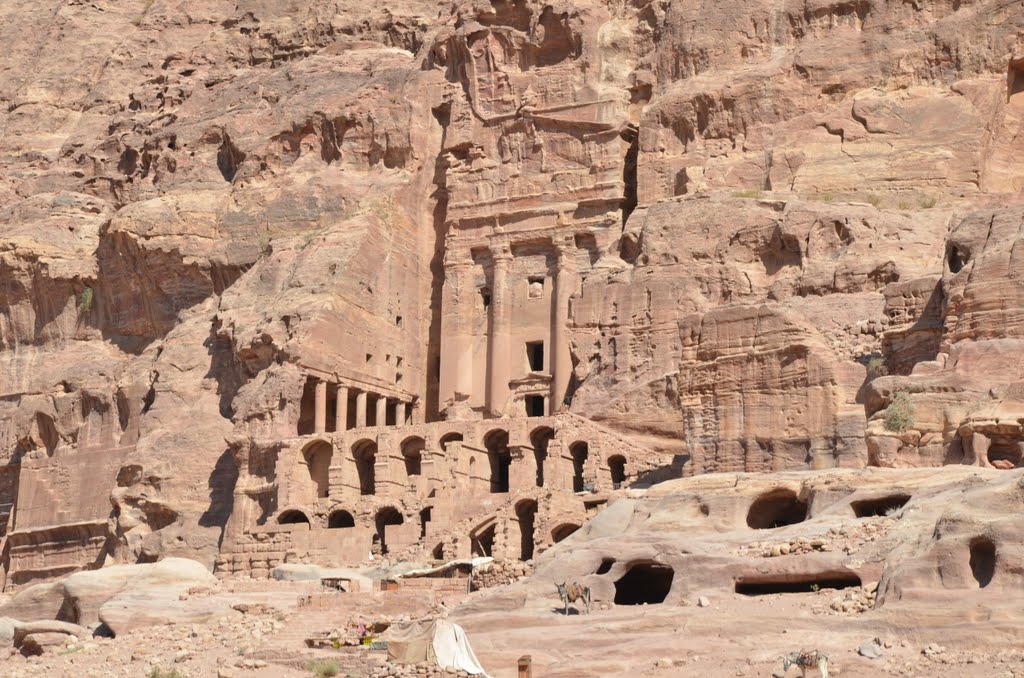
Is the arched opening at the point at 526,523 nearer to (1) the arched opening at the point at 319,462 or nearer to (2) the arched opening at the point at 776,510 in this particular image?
(1) the arched opening at the point at 319,462

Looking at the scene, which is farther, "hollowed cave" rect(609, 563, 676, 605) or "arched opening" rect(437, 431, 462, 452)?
"arched opening" rect(437, 431, 462, 452)

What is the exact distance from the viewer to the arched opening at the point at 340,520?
212ft

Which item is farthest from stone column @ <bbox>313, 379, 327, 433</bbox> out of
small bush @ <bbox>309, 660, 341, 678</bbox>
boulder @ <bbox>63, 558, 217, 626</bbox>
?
small bush @ <bbox>309, 660, 341, 678</bbox>

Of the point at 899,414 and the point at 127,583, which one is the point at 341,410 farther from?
the point at 899,414

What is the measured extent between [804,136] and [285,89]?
75.8 ft

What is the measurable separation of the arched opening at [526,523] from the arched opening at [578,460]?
3.15 m

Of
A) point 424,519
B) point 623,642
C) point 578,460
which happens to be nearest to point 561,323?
point 578,460

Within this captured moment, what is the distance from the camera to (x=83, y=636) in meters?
48.5

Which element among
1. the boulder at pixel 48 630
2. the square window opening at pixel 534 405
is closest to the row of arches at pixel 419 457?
the square window opening at pixel 534 405

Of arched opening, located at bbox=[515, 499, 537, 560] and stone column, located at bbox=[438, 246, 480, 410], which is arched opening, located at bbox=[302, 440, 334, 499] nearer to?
stone column, located at bbox=[438, 246, 480, 410]

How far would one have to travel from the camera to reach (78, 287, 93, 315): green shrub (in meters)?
81.4

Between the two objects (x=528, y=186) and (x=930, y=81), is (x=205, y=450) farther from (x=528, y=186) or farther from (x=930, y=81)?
(x=930, y=81)

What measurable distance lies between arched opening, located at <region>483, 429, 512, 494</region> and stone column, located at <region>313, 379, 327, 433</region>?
626 centimetres

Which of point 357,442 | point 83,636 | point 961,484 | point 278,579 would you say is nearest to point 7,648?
point 83,636
